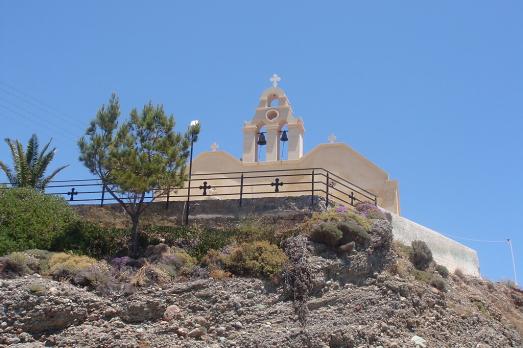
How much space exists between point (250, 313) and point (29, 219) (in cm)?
698

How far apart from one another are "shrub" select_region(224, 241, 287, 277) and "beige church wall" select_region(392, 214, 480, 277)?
551 centimetres

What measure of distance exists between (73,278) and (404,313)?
783 cm

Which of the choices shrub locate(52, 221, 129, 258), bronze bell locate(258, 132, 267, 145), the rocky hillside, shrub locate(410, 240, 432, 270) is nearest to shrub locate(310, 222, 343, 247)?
the rocky hillside

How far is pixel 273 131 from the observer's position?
28.8m

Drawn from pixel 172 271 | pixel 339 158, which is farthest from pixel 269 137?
pixel 172 271

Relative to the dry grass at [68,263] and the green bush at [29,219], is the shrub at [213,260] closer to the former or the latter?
the dry grass at [68,263]

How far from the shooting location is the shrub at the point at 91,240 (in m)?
19.2

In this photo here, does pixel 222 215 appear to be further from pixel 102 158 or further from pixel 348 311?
pixel 348 311

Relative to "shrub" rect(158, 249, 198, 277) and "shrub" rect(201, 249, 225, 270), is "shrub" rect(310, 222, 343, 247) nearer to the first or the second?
"shrub" rect(201, 249, 225, 270)

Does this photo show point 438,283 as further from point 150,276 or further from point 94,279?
point 94,279

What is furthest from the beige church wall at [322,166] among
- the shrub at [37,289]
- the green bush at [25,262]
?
the shrub at [37,289]

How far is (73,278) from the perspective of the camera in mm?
17156

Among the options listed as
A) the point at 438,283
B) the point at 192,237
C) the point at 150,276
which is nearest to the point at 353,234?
the point at 438,283

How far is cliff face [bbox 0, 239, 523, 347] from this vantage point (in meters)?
15.9
